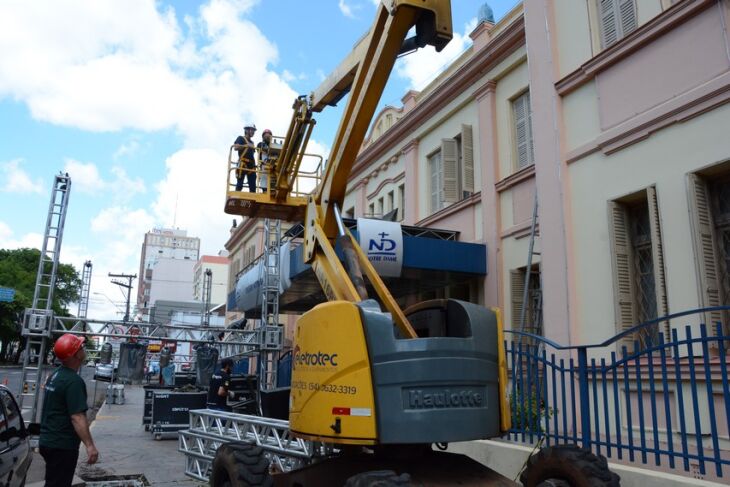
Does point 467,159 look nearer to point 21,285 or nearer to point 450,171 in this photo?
point 450,171

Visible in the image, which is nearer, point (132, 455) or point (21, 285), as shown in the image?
point (132, 455)

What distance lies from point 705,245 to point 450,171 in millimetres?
8465

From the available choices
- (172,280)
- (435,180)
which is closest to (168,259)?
(172,280)

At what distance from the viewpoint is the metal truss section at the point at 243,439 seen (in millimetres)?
6363

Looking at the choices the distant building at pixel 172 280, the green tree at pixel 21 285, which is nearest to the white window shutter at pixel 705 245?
the green tree at pixel 21 285

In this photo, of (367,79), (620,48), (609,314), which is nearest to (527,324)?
(609,314)

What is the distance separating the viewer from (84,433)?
482 centimetres

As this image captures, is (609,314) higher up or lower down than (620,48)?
lower down

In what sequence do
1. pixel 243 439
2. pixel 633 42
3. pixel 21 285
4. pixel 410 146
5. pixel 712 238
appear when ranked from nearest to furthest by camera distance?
pixel 243 439
pixel 712 238
pixel 633 42
pixel 410 146
pixel 21 285

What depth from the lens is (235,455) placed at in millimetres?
5410

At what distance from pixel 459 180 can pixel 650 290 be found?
7434mm

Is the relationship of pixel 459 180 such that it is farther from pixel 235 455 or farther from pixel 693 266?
pixel 235 455

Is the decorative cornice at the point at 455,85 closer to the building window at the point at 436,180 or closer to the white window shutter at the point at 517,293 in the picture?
the building window at the point at 436,180

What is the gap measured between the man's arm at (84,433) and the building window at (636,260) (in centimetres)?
744
